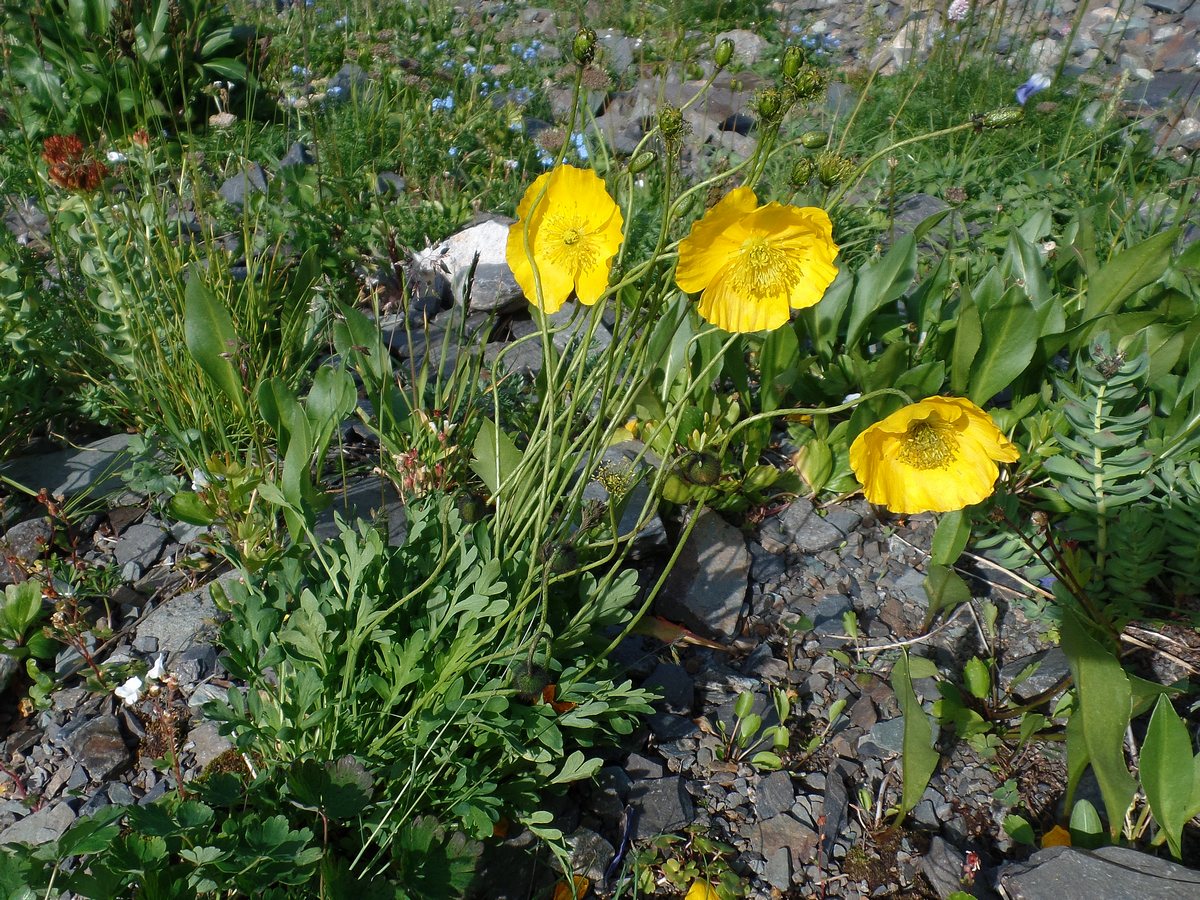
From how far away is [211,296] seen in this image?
2.25 meters

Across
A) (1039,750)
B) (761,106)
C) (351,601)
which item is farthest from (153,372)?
(1039,750)

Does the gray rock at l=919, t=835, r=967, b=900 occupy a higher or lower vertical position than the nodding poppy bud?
lower

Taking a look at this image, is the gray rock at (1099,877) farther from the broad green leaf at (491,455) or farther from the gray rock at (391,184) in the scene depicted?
the gray rock at (391,184)

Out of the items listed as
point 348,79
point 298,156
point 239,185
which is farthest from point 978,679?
point 348,79

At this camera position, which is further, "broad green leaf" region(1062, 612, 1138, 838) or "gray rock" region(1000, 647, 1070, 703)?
"gray rock" region(1000, 647, 1070, 703)

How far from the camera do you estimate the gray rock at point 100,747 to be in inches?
73.0

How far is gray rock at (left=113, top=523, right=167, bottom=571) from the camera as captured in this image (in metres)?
2.32

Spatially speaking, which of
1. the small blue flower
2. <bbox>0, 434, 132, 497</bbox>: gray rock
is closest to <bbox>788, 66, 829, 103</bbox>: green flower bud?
<bbox>0, 434, 132, 497</bbox>: gray rock

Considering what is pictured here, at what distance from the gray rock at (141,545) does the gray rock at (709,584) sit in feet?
4.29

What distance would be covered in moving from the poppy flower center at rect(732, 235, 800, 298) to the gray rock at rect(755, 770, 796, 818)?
1.00m

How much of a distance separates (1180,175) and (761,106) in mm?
3392

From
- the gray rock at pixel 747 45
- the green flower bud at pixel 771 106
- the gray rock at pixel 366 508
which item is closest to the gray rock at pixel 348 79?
the gray rock at pixel 747 45

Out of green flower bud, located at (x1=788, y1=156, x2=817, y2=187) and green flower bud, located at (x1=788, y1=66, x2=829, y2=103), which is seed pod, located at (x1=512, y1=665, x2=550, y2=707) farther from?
green flower bud, located at (x1=788, y1=66, x2=829, y2=103)

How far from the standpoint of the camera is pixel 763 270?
5.54 ft
